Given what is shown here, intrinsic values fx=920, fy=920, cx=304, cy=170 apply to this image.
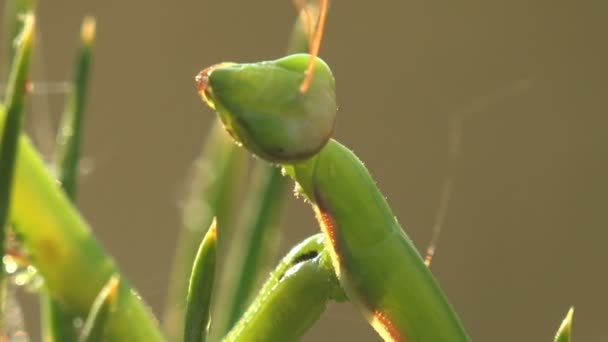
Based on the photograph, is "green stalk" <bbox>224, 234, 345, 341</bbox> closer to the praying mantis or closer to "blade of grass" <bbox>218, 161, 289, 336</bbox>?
the praying mantis

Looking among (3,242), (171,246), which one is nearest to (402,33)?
(171,246)

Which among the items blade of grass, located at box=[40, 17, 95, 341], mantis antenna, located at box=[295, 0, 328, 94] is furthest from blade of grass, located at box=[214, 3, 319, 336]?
mantis antenna, located at box=[295, 0, 328, 94]

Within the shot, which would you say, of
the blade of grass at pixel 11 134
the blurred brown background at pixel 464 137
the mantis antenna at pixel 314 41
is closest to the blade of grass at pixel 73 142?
the blade of grass at pixel 11 134

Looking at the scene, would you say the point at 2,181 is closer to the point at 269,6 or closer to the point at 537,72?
the point at 537,72

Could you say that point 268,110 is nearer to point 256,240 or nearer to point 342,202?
point 342,202

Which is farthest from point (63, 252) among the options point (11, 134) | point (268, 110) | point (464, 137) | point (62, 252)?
point (464, 137)

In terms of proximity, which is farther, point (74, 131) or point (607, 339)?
point (607, 339)

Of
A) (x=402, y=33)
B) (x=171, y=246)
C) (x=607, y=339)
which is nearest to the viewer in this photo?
(x=607, y=339)
